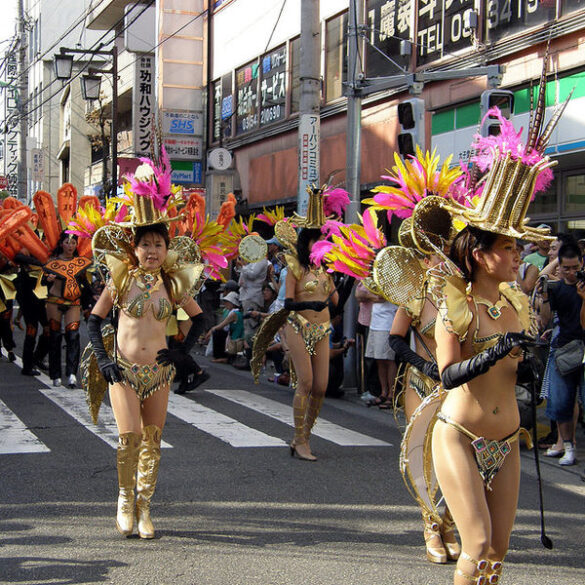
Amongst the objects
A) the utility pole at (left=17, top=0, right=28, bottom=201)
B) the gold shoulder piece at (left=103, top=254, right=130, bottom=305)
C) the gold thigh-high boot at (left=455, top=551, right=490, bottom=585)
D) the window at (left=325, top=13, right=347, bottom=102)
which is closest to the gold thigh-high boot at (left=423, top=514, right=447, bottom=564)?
the gold thigh-high boot at (left=455, top=551, right=490, bottom=585)

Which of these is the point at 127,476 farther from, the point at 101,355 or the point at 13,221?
the point at 13,221

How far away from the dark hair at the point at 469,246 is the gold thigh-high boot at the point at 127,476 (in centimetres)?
234

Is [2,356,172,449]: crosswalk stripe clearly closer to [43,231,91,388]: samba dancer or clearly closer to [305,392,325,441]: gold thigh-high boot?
[43,231,91,388]: samba dancer

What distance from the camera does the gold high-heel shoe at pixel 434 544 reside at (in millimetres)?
4812

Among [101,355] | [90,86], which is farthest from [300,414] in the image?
[90,86]

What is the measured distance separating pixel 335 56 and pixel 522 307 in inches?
662

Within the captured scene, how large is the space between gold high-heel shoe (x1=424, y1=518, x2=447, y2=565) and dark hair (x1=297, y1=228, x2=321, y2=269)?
10.2 feet

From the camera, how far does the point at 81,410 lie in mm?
9367

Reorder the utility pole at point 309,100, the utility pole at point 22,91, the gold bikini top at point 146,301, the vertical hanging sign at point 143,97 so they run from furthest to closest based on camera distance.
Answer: the utility pole at point 22,91 → the vertical hanging sign at point 143,97 → the utility pole at point 309,100 → the gold bikini top at point 146,301

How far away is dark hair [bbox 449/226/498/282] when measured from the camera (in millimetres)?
3578

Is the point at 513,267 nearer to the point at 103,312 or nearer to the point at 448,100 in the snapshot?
the point at 103,312

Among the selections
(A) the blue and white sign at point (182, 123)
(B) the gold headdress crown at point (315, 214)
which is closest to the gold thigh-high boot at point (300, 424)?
(B) the gold headdress crown at point (315, 214)

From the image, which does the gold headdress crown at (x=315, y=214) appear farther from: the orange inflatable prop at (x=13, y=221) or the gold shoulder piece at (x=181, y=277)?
the orange inflatable prop at (x=13, y=221)

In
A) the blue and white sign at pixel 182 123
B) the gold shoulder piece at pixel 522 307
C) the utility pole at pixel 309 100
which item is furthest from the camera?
the blue and white sign at pixel 182 123
